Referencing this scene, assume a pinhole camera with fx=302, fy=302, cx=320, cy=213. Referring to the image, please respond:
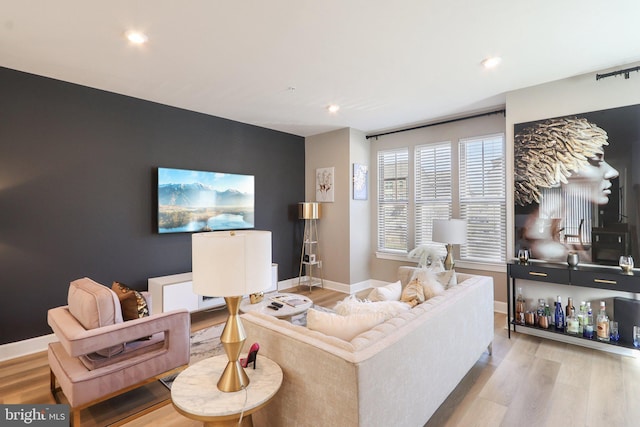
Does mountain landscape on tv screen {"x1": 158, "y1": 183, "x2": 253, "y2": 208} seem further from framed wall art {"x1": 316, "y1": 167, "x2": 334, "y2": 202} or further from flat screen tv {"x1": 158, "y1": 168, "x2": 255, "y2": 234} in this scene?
framed wall art {"x1": 316, "y1": 167, "x2": 334, "y2": 202}

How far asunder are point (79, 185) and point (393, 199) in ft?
14.3

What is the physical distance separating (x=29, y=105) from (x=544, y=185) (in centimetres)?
551

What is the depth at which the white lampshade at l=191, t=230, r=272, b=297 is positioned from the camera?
4.33ft

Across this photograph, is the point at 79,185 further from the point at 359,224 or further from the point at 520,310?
the point at 520,310

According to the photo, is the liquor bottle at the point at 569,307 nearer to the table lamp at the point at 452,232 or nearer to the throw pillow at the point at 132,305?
the table lamp at the point at 452,232

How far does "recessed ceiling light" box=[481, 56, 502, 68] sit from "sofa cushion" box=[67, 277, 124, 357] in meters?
3.62

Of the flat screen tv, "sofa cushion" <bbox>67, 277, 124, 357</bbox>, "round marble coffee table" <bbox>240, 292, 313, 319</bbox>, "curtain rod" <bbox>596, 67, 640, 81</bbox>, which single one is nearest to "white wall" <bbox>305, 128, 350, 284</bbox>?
the flat screen tv

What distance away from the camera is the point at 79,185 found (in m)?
3.34

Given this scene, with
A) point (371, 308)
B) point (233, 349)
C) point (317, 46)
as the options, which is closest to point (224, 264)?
point (233, 349)

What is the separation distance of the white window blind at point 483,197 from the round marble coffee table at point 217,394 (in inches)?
146

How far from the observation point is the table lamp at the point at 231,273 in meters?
1.32

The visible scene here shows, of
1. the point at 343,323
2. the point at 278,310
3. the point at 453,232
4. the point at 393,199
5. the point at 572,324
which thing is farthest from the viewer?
the point at 393,199

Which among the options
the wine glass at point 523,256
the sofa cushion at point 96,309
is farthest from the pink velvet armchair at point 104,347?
the wine glass at point 523,256

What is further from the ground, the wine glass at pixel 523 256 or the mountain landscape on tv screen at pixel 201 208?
the mountain landscape on tv screen at pixel 201 208
